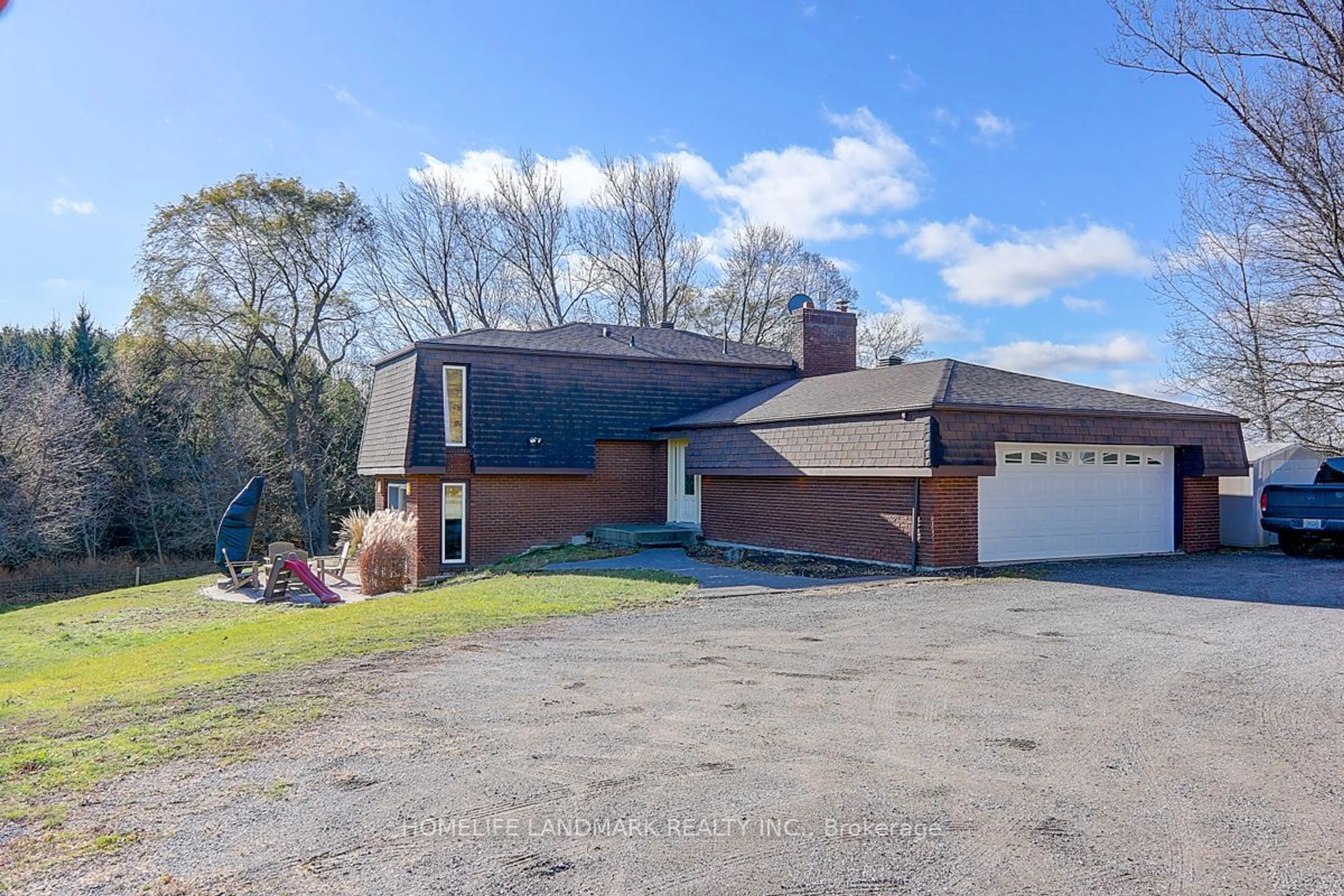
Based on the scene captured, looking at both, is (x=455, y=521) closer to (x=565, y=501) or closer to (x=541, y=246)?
(x=565, y=501)

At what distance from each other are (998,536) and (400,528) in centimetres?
1097

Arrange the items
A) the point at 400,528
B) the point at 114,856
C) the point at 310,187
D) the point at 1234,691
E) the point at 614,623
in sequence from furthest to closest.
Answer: the point at 310,187 < the point at 400,528 < the point at 614,623 < the point at 1234,691 < the point at 114,856

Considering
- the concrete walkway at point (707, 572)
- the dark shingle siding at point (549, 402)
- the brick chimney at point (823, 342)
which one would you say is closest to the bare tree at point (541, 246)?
the brick chimney at point (823, 342)

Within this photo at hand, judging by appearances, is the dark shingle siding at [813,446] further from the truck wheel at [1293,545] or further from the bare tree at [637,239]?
the bare tree at [637,239]

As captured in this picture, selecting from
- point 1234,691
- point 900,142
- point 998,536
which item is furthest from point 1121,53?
point 1234,691

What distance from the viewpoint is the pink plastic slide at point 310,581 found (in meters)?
15.5

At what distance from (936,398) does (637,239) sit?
25.5 m

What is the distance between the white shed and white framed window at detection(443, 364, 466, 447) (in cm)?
1477

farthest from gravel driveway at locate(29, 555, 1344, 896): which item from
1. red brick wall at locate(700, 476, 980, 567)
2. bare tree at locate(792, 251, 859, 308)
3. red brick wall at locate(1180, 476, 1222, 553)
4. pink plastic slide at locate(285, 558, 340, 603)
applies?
bare tree at locate(792, 251, 859, 308)

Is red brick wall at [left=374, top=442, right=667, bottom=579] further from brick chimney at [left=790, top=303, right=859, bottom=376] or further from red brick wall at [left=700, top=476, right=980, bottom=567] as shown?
brick chimney at [left=790, top=303, right=859, bottom=376]

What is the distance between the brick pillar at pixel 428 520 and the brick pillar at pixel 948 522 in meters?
Result: 9.60

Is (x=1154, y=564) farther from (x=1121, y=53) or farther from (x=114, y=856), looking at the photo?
(x=114, y=856)

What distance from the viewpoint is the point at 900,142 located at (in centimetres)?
1986

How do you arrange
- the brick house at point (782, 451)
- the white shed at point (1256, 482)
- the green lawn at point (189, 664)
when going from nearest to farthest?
the green lawn at point (189, 664)
the brick house at point (782, 451)
the white shed at point (1256, 482)
